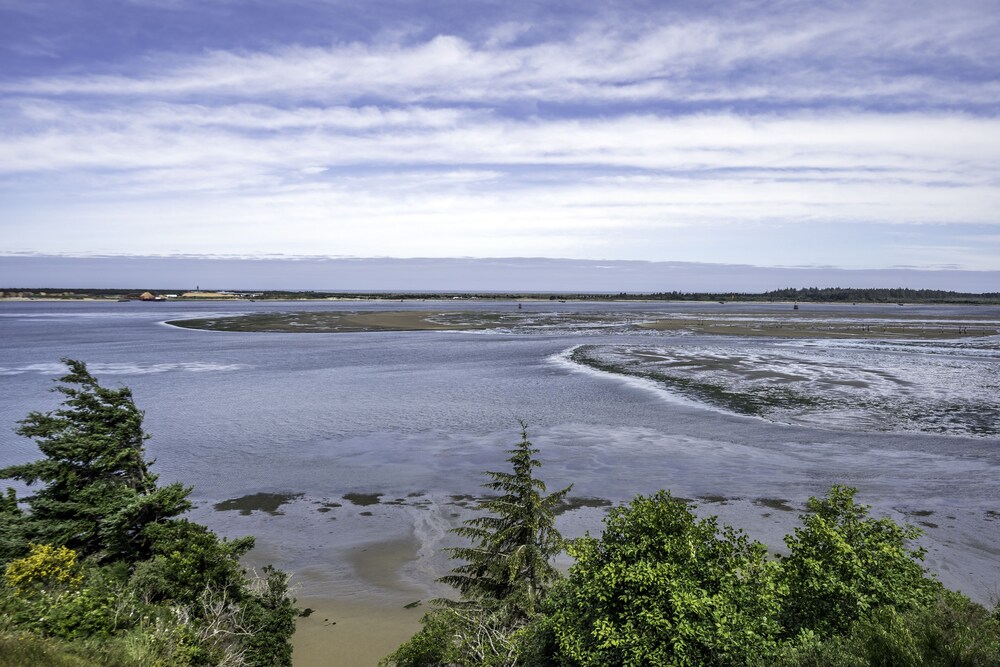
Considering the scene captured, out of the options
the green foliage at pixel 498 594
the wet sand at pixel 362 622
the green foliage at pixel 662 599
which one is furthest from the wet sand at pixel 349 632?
the green foliage at pixel 662 599

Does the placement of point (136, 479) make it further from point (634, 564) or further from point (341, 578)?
point (634, 564)

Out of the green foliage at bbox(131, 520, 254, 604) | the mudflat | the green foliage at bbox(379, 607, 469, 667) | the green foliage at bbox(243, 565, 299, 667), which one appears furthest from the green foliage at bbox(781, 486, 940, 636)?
the mudflat

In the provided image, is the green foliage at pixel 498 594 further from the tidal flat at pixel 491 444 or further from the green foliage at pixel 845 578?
the green foliage at pixel 845 578

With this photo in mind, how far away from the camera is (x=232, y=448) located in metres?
33.3

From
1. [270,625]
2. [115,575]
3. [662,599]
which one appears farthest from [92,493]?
[662,599]

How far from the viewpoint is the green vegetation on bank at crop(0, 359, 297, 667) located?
1055 cm

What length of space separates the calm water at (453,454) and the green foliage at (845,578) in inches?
362

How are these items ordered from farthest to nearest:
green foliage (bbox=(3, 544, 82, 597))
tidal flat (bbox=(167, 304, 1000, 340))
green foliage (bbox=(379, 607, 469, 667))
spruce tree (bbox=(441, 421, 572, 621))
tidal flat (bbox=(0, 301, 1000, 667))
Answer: tidal flat (bbox=(167, 304, 1000, 340))
tidal flat (bbox=(0, 301, 1000, 667))
spruce tree (bbox=(441, 421, 572, 621))
green foliage (bbox=(3, 544, 82, 597))
green foliage (bbox=(379, 607, 469, 667))

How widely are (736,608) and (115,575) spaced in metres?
13.2


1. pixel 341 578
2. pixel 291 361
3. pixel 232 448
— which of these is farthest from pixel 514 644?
pixel 291 361

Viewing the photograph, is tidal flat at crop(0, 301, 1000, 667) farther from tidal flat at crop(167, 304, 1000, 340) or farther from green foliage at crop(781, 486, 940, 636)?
tidal flat at crop(167, 304, 1000, 340)

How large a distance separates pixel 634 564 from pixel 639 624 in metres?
0.89

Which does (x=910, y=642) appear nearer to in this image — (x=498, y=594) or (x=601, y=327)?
(x=498, y=594)

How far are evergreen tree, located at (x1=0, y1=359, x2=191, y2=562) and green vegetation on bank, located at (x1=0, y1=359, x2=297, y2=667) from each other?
0.03 m
